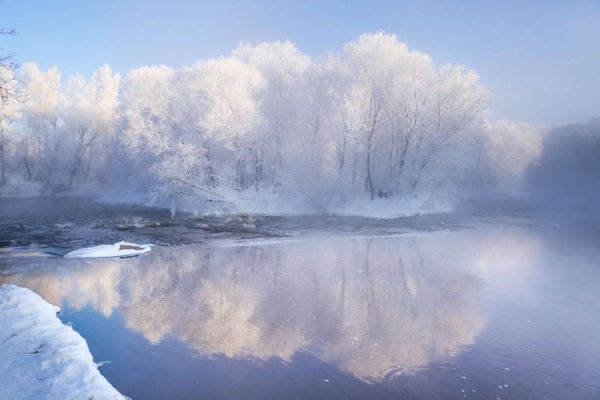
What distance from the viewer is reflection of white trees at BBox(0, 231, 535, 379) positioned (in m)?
9.21

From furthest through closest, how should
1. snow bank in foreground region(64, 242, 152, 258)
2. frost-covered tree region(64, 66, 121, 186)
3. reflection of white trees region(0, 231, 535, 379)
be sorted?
frost-covered tree region(64, 66, 121, 186)
snow bank in foreground region(64, 242, 152, 258)
reflection of white trees region(0, 231, 535, 379)

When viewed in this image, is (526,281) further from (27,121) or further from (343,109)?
(27,121)

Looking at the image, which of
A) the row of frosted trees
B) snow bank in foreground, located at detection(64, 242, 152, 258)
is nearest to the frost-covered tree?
the row of frosted trees

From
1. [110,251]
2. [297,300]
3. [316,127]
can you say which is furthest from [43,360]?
[316,127]

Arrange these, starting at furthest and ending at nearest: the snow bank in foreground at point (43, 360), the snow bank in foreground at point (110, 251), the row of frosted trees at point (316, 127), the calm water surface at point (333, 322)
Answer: the row of frosted trees at point (316, 127), the snow bank in foreground at point (110, 251), the calm water surface at point (333, 322), the snow bank in foreground at point (43, 360)

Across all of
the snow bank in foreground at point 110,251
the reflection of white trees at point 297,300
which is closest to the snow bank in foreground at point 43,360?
the reflection of white trees at point 297,300

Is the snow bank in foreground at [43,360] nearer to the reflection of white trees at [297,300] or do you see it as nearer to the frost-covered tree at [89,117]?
the reflection of white trees at [297,300]

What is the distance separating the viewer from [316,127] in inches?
1764

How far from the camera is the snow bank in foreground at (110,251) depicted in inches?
746

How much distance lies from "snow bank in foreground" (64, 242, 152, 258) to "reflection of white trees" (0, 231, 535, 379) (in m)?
0.94

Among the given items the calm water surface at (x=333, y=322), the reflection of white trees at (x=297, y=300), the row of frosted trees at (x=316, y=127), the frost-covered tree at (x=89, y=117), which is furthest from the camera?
the frost-covered tree at (x=89, y=117)

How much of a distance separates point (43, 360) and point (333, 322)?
5.96 metres

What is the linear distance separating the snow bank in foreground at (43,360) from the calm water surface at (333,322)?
0.56 m

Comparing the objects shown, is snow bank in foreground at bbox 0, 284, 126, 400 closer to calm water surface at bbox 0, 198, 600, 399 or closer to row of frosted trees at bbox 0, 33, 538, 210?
calm water surface at bbox 0, 198, 600, 399
